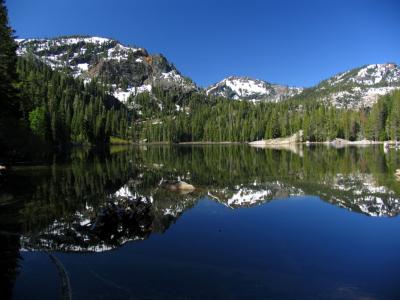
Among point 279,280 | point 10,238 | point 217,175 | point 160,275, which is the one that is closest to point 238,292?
point 279,280

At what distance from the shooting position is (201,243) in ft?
72.9

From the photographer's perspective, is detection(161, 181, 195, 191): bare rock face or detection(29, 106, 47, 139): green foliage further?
detection(29, 106, 47, 139): green foliage

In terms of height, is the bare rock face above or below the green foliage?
below

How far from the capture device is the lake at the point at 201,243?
15.2m

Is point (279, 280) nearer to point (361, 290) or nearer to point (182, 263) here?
point (361, 290)

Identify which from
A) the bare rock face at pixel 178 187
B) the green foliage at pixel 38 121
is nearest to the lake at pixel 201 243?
the bare rock face at pixel 178 187

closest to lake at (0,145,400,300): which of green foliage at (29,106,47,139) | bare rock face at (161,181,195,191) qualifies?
bare rock face at (161,181,195,191)

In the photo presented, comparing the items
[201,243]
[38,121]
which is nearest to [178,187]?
[201,243]

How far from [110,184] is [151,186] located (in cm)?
525

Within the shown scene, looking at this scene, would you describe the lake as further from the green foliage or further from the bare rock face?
the green foliage

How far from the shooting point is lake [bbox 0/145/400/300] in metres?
15.2

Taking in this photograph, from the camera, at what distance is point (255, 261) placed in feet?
61.2

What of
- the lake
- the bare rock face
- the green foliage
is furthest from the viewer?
the green foliage

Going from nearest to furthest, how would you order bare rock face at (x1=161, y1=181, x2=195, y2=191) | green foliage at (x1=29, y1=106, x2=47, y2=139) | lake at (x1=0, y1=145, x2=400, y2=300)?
1. lake at (x1=0, y1=145, x2=400, y2=300)
2. bare rock face at (x1=161, y1=181, x2=195, y2=191)
3. green foliage at (x1=29, y1=106, x2=47, y2=139)
